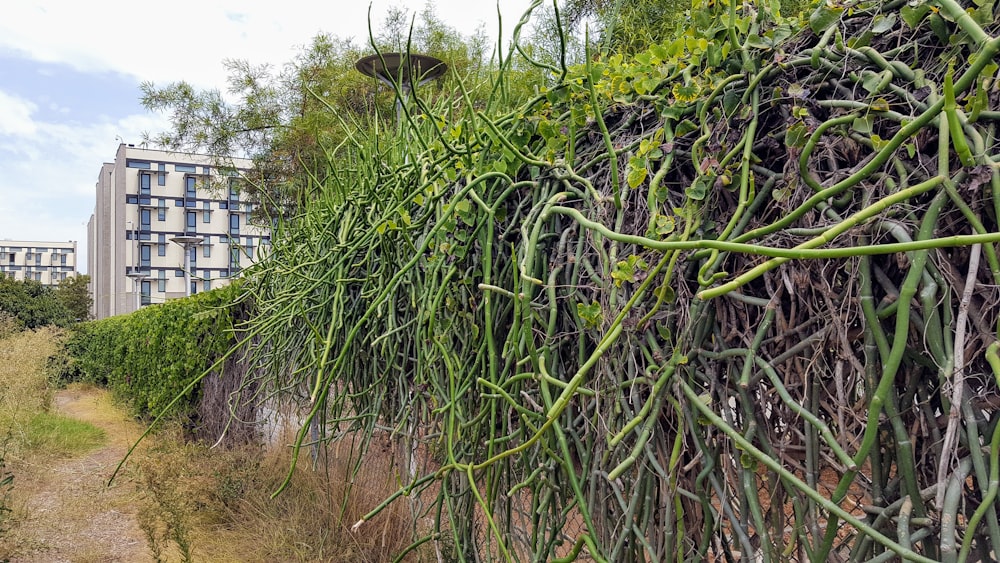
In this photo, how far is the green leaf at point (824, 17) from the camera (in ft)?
2.69

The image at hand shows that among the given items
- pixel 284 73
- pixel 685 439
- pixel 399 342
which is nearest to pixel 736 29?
pixel 685 439

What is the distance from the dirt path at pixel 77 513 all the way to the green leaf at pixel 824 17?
3.74m

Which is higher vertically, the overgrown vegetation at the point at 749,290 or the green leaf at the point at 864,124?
the green leaf at the point at 864,124

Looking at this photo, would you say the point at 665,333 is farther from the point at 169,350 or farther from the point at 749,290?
the point at 169,350

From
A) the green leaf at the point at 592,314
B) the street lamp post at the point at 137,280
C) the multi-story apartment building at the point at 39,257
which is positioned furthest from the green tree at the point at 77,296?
the multi-story apartment building at the point at 39,257

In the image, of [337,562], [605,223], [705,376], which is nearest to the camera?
[705,376]

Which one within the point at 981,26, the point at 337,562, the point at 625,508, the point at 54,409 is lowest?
the point at 54,409

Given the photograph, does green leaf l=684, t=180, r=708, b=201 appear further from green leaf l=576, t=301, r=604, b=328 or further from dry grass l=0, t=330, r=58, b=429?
dry grass l=0, t=330, r=58, b=429

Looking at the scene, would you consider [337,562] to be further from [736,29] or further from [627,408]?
[736,29]

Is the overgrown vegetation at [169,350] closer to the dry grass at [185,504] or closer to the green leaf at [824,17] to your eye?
the dry grass at [185,504]

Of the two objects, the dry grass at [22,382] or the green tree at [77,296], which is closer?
the dry grass at [22,382]

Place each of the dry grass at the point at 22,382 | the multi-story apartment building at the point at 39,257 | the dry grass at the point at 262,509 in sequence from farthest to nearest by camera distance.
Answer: the multi-story apartment building at the point at 39,257 < the dry grass at the point at 22,382 < the dry grass at the point at 262,509

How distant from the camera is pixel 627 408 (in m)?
0.94

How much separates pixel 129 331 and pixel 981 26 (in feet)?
33.6
